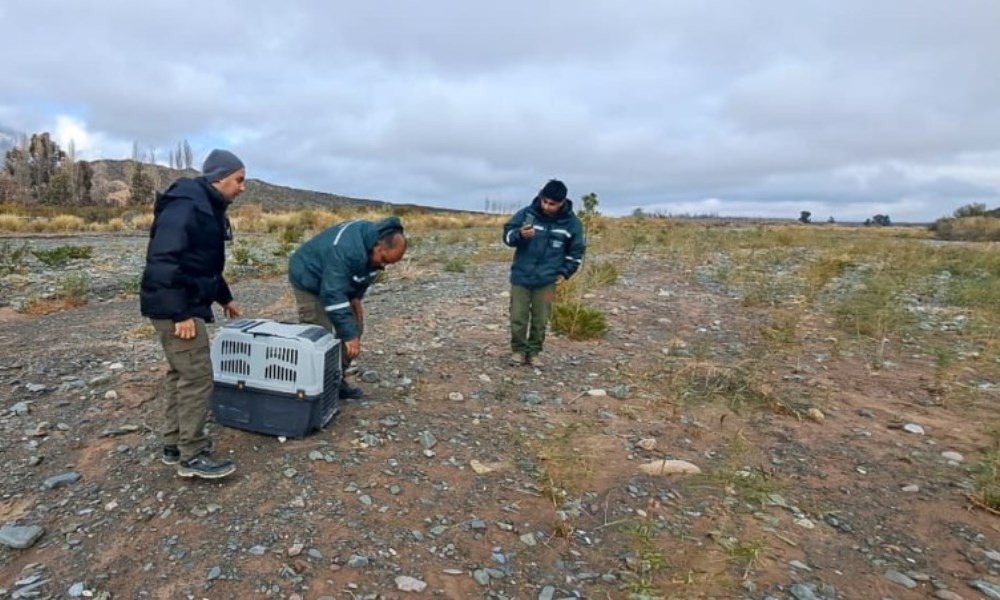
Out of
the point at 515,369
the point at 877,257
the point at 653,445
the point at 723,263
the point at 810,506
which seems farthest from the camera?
the point at 877,257

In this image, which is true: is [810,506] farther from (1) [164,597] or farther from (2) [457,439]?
(1) [164,597]

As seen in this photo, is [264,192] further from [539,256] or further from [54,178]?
[539,256]

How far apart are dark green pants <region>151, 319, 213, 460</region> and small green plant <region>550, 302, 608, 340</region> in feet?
12.8

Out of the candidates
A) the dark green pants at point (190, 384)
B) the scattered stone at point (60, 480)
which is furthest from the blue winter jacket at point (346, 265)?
the scattered stone at point (60, 480)

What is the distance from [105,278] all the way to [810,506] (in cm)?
1079

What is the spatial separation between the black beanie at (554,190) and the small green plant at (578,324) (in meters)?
1.69

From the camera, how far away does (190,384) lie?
116 inches

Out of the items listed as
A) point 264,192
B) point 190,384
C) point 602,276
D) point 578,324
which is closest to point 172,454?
point 190,384

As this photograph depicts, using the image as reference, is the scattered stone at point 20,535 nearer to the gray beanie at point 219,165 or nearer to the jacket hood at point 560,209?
the gray beanie at point 219,165

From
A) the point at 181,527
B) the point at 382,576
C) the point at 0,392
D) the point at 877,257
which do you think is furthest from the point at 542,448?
the point at 877,257

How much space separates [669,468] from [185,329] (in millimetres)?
2670

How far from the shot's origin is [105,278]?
9.90m

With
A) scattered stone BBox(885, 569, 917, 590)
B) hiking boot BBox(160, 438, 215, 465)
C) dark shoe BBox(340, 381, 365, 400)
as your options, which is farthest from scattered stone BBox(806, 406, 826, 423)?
hiking boot BBox(160, 438, 215, 465)

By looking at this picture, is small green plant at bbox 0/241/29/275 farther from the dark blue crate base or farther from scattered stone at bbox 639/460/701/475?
scattered stone at bbox 639/460/701/475
